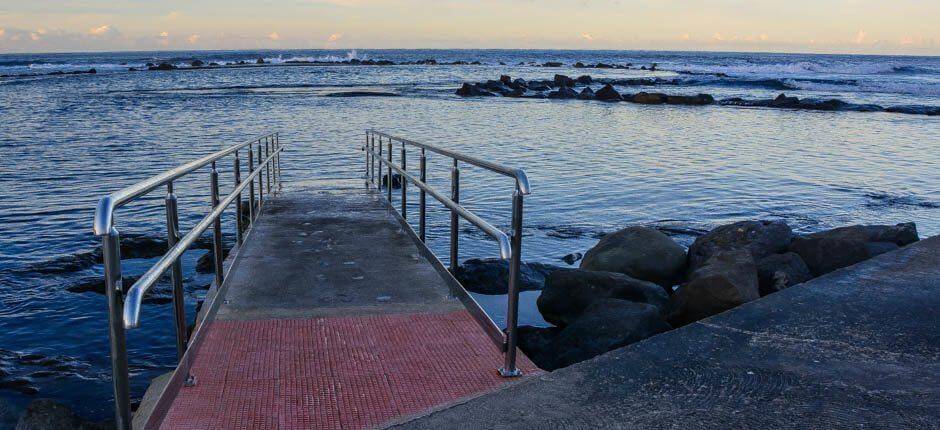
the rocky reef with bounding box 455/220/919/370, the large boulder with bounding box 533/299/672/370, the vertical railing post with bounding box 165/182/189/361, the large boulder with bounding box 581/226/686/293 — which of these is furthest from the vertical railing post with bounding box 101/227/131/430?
the large boulder with bounding box 581/226/686/293

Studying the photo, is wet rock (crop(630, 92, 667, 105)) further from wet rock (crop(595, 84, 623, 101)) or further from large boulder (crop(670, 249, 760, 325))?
large boulder (crop(670, 249, 760, 325))

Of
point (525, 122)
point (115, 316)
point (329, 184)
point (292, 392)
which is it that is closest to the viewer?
point (115, 316)

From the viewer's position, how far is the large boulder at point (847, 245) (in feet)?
20.9

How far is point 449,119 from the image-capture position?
24.0 m

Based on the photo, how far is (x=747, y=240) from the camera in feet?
23.2

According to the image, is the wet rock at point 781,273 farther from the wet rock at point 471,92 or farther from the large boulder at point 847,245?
the wet rock at point 471,92

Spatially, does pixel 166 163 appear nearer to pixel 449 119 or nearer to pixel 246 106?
pixel 449 119

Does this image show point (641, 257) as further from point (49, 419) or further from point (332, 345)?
point (49, 419)

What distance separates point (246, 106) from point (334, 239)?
23.7 m

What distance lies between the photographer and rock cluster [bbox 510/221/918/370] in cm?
476

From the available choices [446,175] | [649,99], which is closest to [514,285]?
[446,175]

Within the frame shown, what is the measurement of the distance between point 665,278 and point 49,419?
4.95 metres

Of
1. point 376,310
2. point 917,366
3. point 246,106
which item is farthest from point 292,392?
point 246,106

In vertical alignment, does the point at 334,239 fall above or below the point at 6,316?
above
